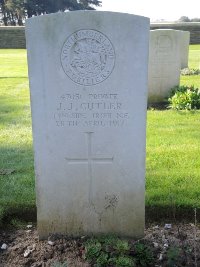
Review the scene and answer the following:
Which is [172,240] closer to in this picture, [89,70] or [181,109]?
[89,70]

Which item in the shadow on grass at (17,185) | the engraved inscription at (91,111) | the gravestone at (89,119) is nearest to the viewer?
the gravestone at (89,119)

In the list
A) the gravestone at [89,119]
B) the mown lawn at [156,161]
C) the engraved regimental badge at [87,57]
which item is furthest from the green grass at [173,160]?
the engraved regimental badge at [87,57]

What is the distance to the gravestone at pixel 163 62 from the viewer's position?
343 inches

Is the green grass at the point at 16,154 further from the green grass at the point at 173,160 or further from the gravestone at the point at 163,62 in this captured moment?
the gravestone at the point at 163,62

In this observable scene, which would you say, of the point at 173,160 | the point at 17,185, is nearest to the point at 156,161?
the point at 173,160

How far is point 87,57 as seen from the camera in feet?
9.26

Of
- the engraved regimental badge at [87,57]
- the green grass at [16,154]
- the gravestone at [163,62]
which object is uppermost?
the engraved regimental badge at [87,57]

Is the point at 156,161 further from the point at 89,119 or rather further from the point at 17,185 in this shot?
the point at 89,119

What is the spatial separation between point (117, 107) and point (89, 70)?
13.3 inches

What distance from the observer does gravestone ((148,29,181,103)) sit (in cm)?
872

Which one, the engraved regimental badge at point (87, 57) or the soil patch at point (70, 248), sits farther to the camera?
the soil patch at point (70, 248)

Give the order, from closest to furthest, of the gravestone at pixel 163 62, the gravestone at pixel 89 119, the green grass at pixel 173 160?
the gravestone at pixel 89 119, the green grass at pixel 173 160, the gravestone at pixel 163 62

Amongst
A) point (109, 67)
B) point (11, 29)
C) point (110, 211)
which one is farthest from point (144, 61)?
point (11, 29)

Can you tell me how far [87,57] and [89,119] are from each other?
0.45 meters
